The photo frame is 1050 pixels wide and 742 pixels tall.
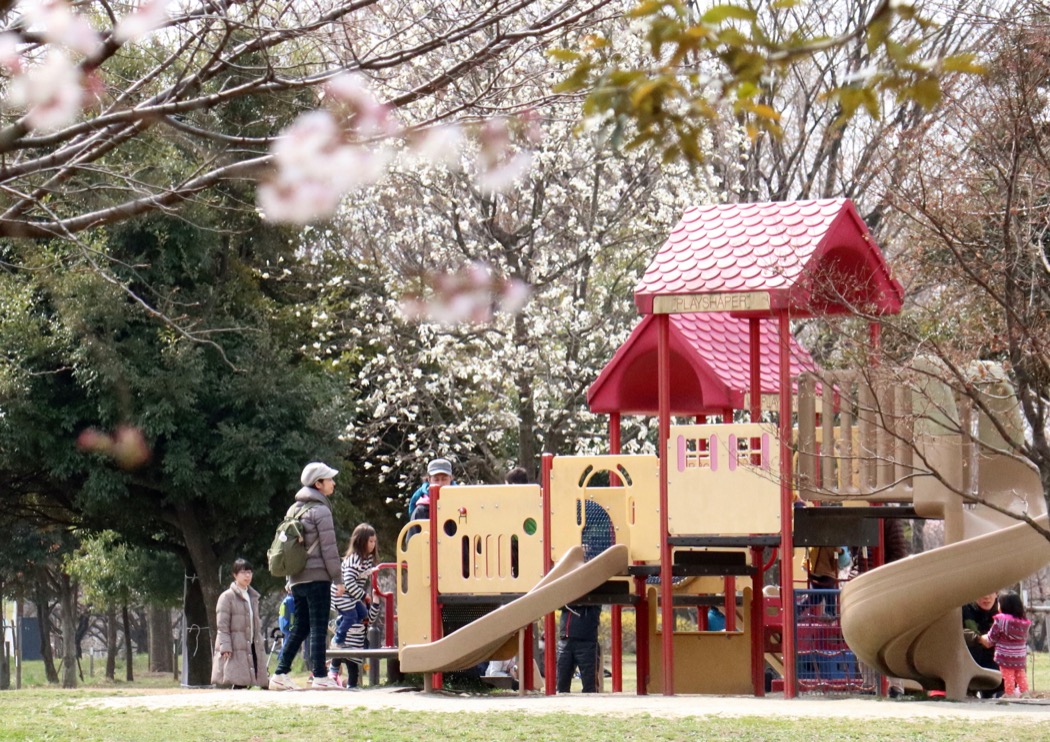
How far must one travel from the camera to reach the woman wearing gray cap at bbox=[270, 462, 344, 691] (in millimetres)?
12961

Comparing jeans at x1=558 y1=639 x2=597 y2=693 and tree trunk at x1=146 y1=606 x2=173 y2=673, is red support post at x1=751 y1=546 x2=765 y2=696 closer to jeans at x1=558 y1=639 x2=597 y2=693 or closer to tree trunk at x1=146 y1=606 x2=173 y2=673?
jeans at x1=558 y1=639 x2=597 y2=693

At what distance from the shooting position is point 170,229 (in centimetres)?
2392

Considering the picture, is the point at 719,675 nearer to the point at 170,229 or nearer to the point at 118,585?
the point at 170,229

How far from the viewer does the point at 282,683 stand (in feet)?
44.3

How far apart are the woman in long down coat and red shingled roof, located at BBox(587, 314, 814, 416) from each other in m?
3.71

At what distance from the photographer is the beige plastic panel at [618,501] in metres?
13.0

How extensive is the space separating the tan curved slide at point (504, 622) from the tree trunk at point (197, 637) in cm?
1358

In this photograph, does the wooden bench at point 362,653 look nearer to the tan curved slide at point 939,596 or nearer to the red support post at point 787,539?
the red support post at point 787,539

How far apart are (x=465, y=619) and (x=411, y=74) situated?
7.77 meters

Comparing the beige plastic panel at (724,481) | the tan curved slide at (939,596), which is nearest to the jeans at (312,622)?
the beige plastic panel at (724,481)

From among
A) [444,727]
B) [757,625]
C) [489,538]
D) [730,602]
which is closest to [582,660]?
[489,538]

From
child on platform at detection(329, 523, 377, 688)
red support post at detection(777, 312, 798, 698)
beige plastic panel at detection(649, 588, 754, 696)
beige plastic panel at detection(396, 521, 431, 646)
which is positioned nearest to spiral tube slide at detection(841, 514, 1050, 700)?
red support post at detection(777, 312, 798, 698)

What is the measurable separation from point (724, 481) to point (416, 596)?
2.88 m

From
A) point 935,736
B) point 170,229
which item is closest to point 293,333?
point 170,229
